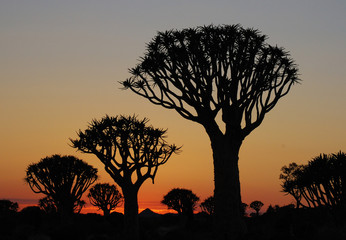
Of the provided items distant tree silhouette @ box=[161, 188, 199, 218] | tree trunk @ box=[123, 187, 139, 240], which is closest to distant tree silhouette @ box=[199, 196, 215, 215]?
distant tree silhouette @ box=[161, 188, 199, 218]

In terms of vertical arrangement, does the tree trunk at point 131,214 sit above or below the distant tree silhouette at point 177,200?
below

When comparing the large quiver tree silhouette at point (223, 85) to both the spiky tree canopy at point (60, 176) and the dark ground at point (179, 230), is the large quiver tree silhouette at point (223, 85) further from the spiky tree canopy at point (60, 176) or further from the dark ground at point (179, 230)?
the spiky tree canopy at point (60, 176)

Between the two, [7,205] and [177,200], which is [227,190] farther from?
[7,205]

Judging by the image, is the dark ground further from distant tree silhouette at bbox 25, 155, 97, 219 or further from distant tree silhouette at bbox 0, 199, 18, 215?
distant tree silhouette at bbox 0, 199, 18, 215

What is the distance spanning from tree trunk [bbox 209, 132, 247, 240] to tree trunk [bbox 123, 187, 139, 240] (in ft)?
19.2

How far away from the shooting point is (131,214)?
2248 centimetres

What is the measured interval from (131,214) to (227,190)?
6.81 m

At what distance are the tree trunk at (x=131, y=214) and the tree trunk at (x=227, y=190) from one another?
5.85 meters

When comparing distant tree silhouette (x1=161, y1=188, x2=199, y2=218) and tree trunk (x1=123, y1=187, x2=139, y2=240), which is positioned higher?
distant tree silhouette (x1=161, y1=188, x2=199, y2=218)

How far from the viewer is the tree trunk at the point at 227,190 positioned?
17328 mm

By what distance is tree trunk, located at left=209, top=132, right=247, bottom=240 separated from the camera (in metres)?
17.3

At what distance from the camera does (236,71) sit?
58.6 ft

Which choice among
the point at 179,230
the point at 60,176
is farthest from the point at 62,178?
the point at 179,230

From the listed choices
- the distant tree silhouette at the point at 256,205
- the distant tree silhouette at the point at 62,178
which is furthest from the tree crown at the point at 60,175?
the distant tree silhouette at the point at 256,205
